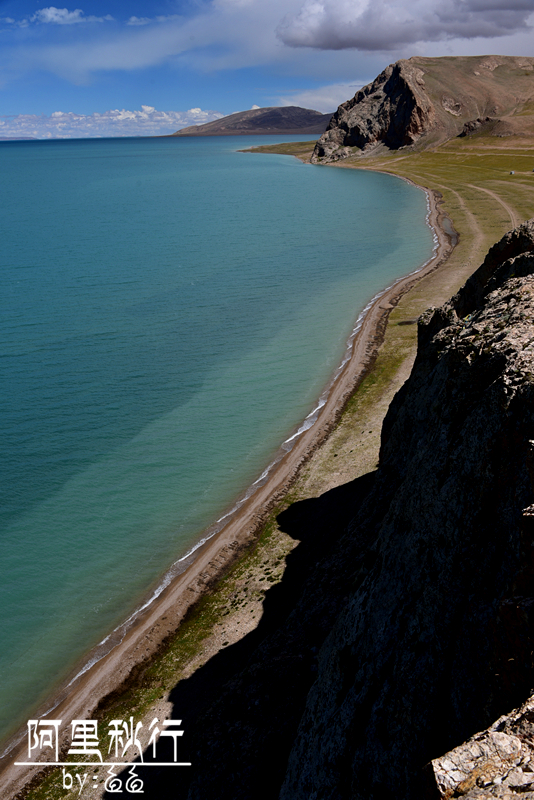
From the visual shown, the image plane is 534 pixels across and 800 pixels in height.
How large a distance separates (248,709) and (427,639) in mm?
7666

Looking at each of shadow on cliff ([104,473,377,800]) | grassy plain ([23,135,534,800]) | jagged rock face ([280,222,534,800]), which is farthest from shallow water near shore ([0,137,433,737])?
jagged rock face ([280,222,534,800])

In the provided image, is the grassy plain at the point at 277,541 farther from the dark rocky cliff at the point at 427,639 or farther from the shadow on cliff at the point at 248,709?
the dark rocky cliff at the point at 427,639

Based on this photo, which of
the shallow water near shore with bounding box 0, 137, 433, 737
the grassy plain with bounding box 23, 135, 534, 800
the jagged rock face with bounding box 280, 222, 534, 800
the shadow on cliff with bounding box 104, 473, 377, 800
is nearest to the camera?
the jagged rock face with bounding box 280, 222, 534, 800

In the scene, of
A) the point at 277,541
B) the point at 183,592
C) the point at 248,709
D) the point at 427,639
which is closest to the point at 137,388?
the point at 277,541

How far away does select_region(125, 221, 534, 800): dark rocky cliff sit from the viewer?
28.3 ft

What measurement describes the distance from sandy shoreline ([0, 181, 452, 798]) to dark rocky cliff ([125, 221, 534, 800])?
6.26 metres

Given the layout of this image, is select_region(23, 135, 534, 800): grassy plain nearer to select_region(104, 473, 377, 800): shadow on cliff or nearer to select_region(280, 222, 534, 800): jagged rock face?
select_region(104, 473, 377, 800): shadow on cliff

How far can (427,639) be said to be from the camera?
32.9 feet

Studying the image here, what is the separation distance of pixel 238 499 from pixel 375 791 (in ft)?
80.1

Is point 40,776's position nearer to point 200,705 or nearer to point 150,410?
point 200,705

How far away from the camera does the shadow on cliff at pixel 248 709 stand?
13.8m

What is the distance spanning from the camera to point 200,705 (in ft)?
66.8

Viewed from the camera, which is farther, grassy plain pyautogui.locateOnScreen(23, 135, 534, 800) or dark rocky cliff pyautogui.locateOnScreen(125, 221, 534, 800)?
grassy plain pyautogui.locateOnScreen(23, 135, 534, 800)

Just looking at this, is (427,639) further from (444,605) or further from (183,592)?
(183,592)
